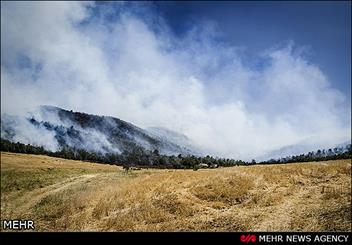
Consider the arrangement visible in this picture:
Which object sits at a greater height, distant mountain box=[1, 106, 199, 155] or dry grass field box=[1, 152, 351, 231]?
distant mountain box=[1, 106, 199, 155]

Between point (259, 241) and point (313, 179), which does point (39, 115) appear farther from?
point (313, 179)

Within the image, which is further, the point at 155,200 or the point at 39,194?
the point at 155,200

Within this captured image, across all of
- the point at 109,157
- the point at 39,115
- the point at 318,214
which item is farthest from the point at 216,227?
the point at 39,115

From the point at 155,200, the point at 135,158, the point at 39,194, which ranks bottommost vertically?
the point at 155,200

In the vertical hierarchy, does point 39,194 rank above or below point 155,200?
above

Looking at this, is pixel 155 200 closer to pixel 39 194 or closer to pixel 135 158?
pixel 135 158

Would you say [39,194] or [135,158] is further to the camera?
[135,158]

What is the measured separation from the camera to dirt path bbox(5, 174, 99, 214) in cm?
1310

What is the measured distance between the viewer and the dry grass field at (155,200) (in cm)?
1282

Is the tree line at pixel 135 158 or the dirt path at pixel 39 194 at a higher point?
the tree line at pixel 135 158

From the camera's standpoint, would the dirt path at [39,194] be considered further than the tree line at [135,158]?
No

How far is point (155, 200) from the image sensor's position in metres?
14.2

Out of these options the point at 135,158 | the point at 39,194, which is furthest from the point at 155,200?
the point at 39,194

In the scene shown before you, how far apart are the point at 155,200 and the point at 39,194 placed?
4.87 meters
